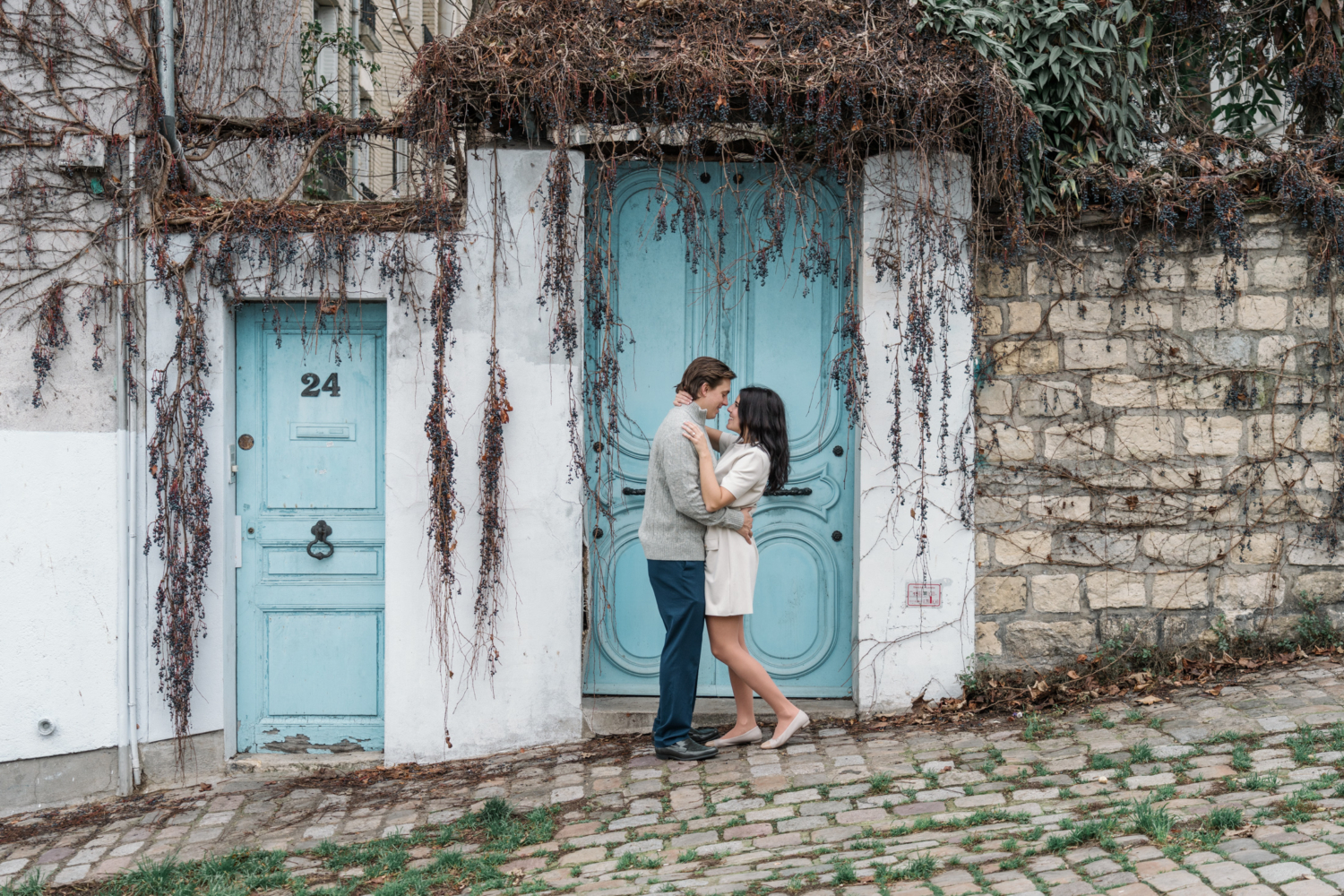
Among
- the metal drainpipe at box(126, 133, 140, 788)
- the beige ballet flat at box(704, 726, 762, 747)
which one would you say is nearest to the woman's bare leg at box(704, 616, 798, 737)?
the beige ballet flat at box(704, 726, 762, 747)

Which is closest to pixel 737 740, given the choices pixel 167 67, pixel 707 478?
pixel 707 478

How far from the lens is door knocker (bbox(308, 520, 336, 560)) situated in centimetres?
567

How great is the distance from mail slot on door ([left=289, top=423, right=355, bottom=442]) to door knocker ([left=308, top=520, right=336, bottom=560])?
17.8 inches

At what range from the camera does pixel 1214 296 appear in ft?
18.7

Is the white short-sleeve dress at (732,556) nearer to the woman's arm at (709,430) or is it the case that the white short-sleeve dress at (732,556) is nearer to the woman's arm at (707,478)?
the woman's arm at (707,478)

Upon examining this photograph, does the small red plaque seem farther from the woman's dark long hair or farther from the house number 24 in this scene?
the house number 24

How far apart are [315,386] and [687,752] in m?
2.68

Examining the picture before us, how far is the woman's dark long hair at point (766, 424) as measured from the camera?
500 centimetres

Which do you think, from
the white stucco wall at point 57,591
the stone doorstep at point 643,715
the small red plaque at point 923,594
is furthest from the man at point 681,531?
the white stucco wall at point 57,591

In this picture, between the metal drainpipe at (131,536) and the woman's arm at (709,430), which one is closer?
the woman's arm at (709,430)

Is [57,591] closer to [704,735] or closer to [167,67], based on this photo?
[167,67]

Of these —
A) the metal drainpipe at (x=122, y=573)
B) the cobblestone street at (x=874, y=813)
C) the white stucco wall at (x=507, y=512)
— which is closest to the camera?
the cobblestone street at (x=874, y=813)

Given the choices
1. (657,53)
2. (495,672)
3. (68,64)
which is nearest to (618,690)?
(495,672)

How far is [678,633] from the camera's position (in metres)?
5.00
